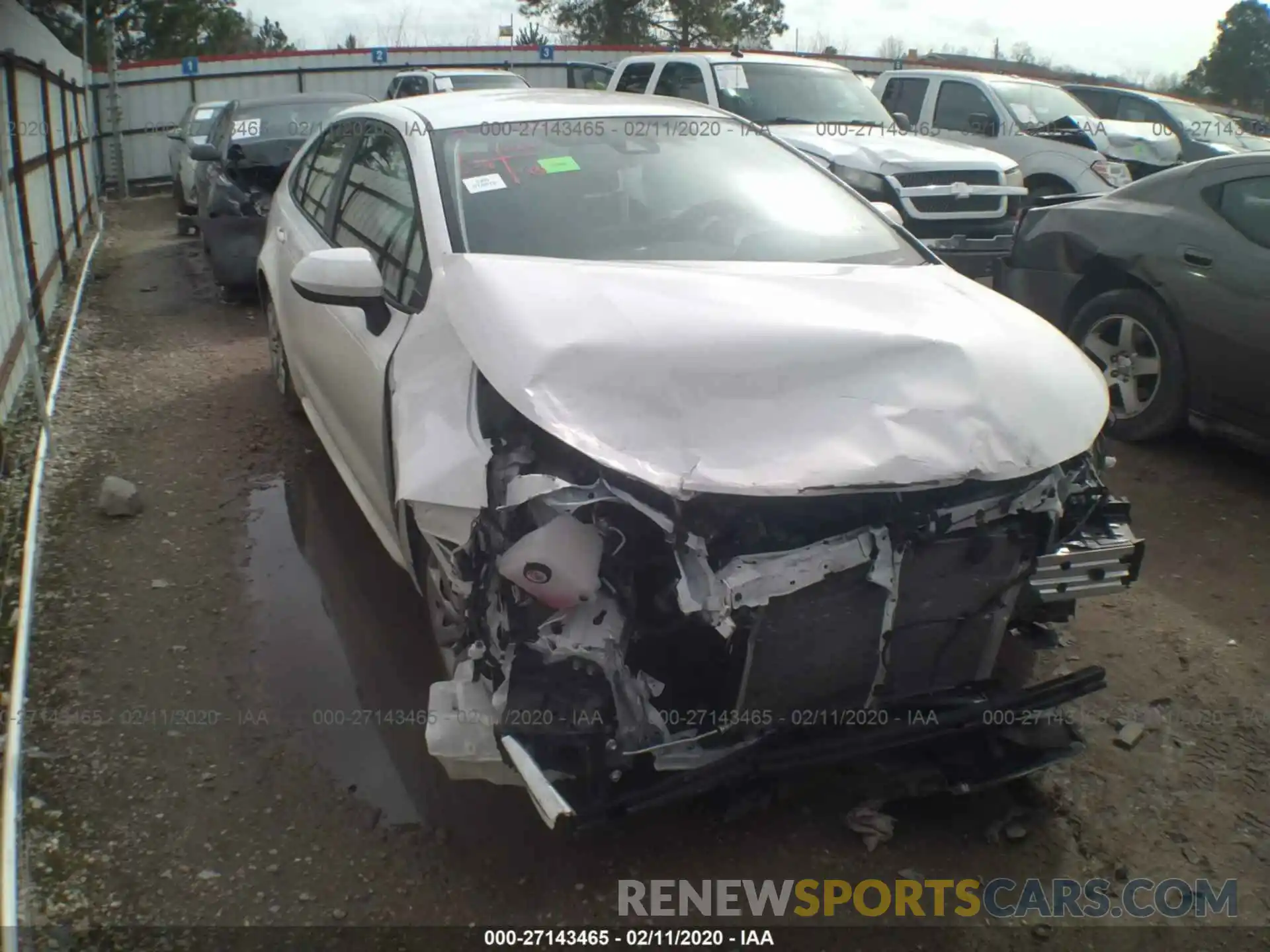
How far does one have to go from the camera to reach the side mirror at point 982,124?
33.3 feet

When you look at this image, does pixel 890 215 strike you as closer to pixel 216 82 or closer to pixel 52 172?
pixel 52 172

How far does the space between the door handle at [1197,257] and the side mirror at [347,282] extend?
3.84 m

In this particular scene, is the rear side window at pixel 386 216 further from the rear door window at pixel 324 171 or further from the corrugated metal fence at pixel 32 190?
the corrugated metal fence at pixel 32 190

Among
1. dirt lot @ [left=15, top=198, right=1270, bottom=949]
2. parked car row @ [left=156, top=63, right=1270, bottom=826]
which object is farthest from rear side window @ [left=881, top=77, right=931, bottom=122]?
parked car row @ [left=156, top=63, right=1270, bottom=826]

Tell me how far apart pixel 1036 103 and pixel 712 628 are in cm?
1074

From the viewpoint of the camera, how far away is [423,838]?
276cm

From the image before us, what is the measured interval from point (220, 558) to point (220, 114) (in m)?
9.62

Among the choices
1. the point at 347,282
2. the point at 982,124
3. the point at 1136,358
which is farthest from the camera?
the point at 982,124

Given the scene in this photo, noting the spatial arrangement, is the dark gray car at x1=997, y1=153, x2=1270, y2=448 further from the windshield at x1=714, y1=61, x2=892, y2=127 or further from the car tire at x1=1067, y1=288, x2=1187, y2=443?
the windshield at x1=714, y1=61, x2=892, y2=127

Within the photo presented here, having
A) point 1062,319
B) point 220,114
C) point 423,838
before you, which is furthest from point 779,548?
point 220,114

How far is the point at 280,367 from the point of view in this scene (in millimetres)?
5719

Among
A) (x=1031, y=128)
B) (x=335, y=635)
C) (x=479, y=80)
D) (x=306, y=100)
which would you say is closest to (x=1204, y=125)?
(x=1031, y=128)

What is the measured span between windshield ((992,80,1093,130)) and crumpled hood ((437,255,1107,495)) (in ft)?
29.1

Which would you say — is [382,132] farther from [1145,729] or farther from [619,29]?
[619,29]
